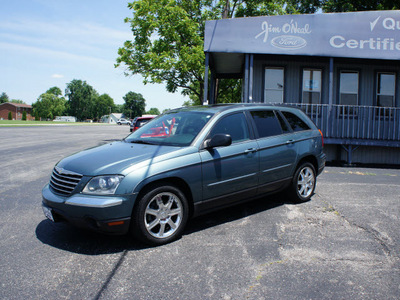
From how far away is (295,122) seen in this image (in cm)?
594

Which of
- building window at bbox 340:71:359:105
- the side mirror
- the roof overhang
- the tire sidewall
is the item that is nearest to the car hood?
the side mirror

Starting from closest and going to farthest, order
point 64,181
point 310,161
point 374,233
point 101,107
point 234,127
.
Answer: point 64,181
point 374,233
point 234,127
point 310,161
point 101,107

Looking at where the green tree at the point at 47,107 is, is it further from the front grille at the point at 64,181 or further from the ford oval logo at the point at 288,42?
the front grille at the point at 64,181

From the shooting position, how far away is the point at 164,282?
3.03 metres

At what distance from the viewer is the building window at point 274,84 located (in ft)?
42.1

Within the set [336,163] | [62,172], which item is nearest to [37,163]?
[62,172]

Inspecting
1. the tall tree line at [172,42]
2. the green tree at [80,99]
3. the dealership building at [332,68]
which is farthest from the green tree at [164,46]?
the green tree at [80,99]

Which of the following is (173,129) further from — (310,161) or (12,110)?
(12,110)

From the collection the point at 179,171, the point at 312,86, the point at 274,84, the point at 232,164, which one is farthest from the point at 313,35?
the point at 179,171

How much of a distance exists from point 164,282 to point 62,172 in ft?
5.93

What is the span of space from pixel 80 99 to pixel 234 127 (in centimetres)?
13562

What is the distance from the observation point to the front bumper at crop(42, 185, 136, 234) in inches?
137

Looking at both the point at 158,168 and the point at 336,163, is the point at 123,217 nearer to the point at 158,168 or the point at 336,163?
the point at 158,168

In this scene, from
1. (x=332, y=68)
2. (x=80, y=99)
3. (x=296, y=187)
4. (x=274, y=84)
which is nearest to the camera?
(x=296, y=187)
